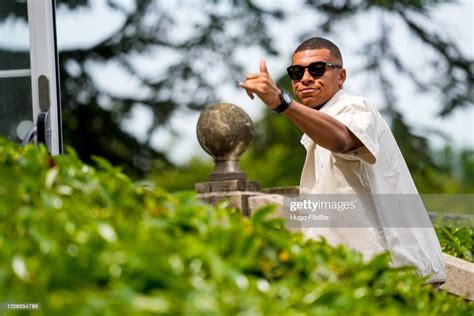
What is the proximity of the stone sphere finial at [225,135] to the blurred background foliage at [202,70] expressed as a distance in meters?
7.95

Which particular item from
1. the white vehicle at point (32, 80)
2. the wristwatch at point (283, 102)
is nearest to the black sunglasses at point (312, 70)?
the wristwatch at point (283, 102)

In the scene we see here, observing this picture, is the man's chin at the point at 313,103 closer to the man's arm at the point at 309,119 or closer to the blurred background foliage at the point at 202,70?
the man's arm at the point at 309,119

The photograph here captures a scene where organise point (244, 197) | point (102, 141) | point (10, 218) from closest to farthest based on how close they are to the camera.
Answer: point (10, 218), point (244, 197), point (102, 141)

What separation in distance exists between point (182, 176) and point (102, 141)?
22.6 feet

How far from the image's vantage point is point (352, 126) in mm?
3547

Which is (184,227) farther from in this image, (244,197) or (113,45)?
(113,45)

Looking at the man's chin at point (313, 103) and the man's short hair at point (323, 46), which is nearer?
the man's chin at point (313, 103)

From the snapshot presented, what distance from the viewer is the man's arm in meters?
3.26

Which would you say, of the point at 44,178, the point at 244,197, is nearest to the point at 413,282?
the point at 44,178

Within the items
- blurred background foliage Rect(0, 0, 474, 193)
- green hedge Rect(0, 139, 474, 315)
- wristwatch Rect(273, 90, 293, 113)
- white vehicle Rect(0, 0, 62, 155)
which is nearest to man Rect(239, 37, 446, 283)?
wristwatch Rect(273, 90, 293, 113)

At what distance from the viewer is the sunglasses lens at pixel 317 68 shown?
4.04 m

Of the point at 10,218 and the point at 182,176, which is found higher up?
the point at 182,176

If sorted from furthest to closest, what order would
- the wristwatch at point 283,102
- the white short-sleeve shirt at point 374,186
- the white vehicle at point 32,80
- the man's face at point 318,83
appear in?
the white vehicle at point 32,80, the man's face at point 318,83, the white short-sleeve shirt at point 374,186, the wristwatch at point 283,102

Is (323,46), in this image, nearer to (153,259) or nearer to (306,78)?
(306,78)
